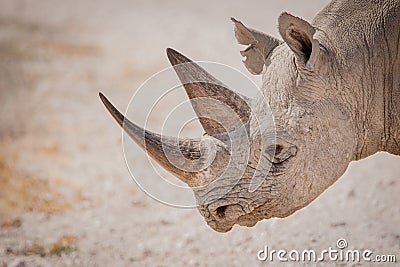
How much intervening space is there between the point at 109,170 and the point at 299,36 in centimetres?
473

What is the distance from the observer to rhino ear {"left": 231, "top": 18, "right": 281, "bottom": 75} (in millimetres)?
5055

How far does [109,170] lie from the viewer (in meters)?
8.66

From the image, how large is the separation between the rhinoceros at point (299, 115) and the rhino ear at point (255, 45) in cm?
46

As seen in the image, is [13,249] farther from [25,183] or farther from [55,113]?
[55,113]

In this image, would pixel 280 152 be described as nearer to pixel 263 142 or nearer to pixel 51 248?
pixel 263 142

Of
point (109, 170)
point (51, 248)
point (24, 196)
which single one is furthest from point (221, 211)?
point (109, 170)

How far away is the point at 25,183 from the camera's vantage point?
8.27m

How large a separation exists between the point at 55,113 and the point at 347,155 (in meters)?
6.79

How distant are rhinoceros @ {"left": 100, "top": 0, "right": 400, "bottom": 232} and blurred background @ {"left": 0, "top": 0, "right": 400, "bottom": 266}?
1.40 meters

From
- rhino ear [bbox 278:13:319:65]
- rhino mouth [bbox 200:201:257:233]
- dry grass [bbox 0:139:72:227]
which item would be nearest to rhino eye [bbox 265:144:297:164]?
rhino mouth [bbox 200:201:257:233]


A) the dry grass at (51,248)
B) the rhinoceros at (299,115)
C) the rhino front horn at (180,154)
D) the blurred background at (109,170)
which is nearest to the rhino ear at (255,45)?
the rhinoceros at (299,115)

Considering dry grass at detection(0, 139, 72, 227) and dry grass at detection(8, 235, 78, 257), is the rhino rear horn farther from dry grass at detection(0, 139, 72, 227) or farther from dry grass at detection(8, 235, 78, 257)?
dry grass at detection(0, 139, 72, 227)

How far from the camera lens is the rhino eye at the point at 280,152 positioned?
14.6 ft

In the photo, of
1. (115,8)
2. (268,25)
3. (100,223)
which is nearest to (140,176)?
(100,223)
